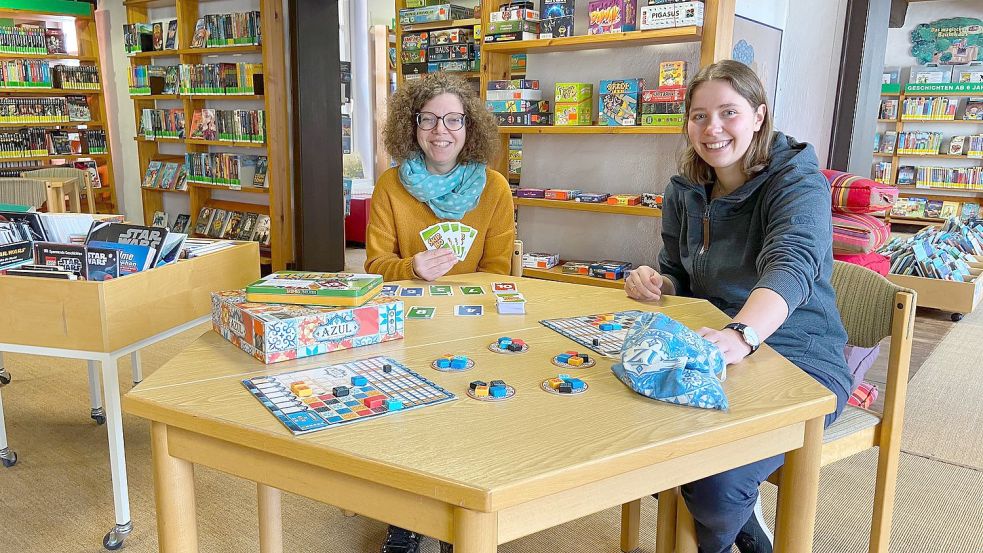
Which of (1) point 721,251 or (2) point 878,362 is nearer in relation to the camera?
(1) point 721,251

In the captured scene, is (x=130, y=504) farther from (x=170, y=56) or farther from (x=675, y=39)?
(x=170, y=56)

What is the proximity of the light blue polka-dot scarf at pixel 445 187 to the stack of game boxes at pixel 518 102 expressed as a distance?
159 centimetres

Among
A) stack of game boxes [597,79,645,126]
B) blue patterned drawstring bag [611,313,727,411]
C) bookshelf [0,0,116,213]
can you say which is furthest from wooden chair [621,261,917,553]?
bookshelf [0,0,116,213]

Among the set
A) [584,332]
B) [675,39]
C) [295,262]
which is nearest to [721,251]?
[584,332]

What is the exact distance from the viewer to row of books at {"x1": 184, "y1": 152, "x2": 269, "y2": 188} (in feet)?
17.7

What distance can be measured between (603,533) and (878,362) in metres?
2.48

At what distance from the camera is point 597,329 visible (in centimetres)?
144

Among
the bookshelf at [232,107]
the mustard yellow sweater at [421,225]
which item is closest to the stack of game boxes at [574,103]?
the mustard yellow sweater at [421,225]

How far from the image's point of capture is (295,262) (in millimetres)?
5344

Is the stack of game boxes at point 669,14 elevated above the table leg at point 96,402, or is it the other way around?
Result: the stack of game boxes at point 669,14

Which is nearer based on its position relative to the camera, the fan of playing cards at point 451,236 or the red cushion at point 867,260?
the fan of playing cards at point 451,236

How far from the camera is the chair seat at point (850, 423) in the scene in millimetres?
1519

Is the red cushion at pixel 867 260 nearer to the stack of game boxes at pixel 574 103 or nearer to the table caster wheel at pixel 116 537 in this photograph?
the stack of game boxes at pixel 574 103

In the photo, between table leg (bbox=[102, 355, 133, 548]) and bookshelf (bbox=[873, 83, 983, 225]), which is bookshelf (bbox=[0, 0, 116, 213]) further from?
bookshelf (bbox=[873, 83, 983, 225])
